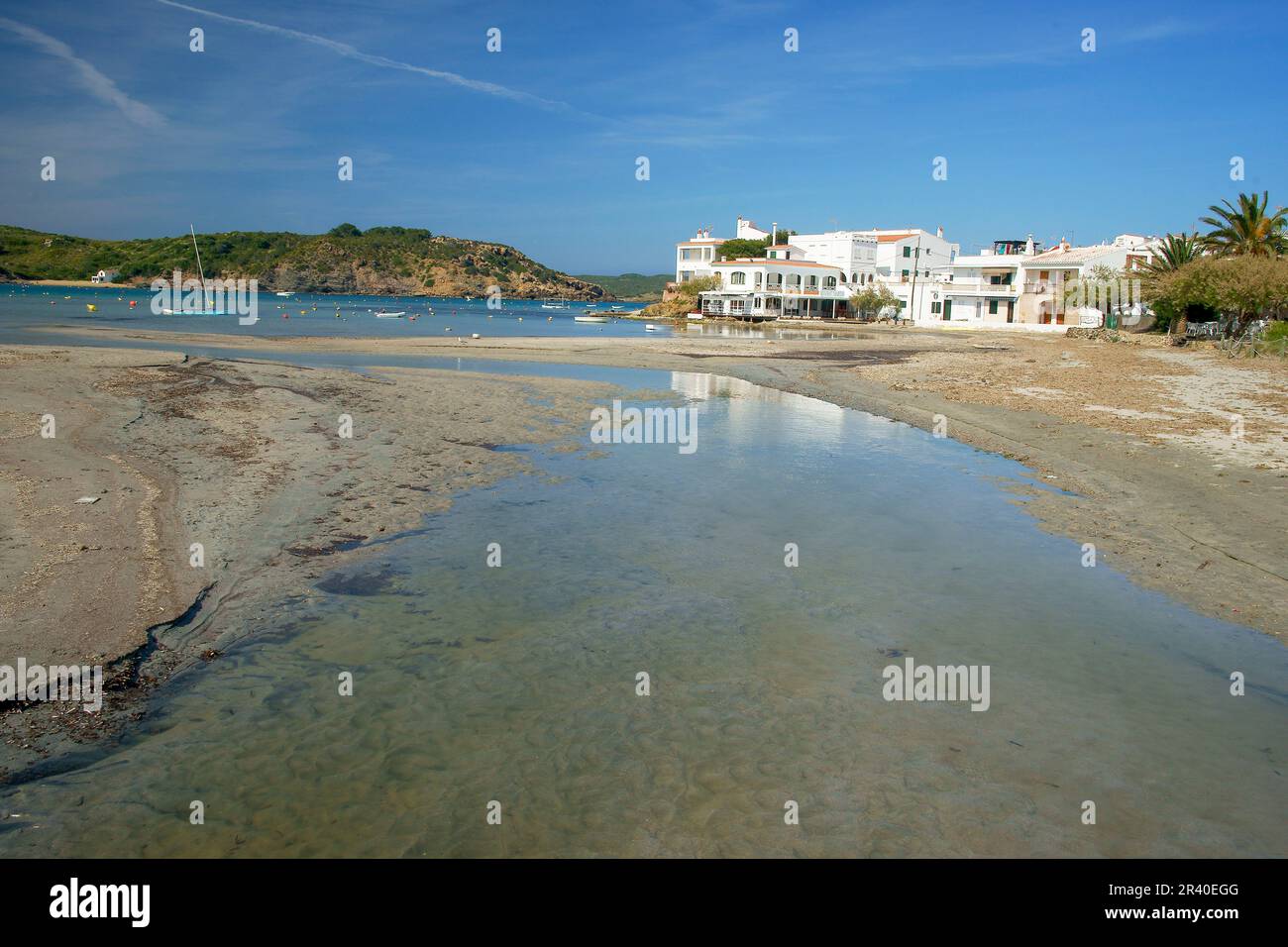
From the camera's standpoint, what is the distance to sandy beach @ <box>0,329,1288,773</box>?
8.47 metres

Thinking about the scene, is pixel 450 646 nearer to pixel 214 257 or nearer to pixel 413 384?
pixel 413 384

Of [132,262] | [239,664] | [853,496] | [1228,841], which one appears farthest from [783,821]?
[132,262]

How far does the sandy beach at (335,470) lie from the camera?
27.8 ft

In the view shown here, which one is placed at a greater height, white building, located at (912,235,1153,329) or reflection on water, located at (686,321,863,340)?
white building, located at (912,235,1153,329)

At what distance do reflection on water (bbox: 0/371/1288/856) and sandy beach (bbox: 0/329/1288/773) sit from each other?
0.86 metres

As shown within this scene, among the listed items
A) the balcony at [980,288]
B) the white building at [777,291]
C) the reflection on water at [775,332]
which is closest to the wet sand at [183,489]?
the reflection on water at [775,332]

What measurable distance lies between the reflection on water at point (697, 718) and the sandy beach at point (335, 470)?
2.81 ft

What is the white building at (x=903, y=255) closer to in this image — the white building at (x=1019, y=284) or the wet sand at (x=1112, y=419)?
the white building at (x=1019, y=284)

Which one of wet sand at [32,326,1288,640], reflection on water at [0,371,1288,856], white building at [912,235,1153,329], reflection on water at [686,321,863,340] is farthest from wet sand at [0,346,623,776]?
white building at [912,235,1153,329]

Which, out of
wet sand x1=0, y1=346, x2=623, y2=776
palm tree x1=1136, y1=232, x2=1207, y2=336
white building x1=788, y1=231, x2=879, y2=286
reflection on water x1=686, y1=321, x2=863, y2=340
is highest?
white building x1=788, y1=231, x2=879, y2=286

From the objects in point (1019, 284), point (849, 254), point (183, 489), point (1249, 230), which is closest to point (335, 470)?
point (183, 489)

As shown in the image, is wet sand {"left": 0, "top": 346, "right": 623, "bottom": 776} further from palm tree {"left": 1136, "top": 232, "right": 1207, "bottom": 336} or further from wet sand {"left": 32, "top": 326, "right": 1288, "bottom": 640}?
palm tree {"left": 1136, "top": 232, "right": 1207, "bottom": 336}
